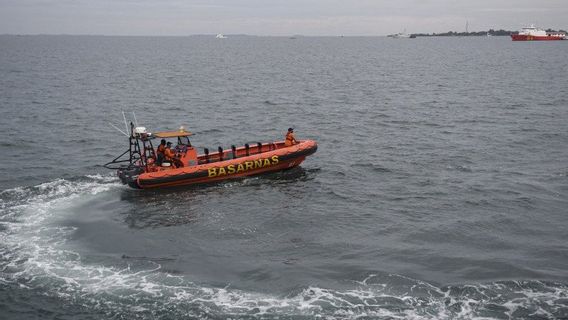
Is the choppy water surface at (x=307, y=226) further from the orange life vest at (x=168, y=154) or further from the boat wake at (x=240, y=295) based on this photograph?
the orange life vest at (x=168, y=154)

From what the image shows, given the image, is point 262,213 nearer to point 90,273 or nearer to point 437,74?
point 90,273

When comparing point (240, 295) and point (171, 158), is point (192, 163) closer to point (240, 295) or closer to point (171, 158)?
point (171, 158)

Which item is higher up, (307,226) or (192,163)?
(192,163)

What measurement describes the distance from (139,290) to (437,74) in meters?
76.6

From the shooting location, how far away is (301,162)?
28984 mm

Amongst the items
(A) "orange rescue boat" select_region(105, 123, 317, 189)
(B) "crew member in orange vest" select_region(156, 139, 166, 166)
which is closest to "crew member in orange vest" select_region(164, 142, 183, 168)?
(A) "orange rescue boat" select_region(105, 123, 317, 189)

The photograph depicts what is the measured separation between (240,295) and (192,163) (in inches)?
461

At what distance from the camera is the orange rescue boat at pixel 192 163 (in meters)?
24.8

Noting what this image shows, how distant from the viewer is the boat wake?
1455 cm

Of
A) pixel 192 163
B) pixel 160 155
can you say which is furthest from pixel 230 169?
pixel 160 155

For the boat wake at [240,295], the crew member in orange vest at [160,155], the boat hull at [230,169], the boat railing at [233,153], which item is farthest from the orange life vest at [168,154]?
the boat wake at [240,295]

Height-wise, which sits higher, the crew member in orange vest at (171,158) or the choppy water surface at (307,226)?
the crew member in orange vest at (171,158)

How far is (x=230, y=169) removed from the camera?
85.6 ft

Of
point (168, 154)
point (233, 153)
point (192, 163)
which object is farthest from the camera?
point (233, 153)
